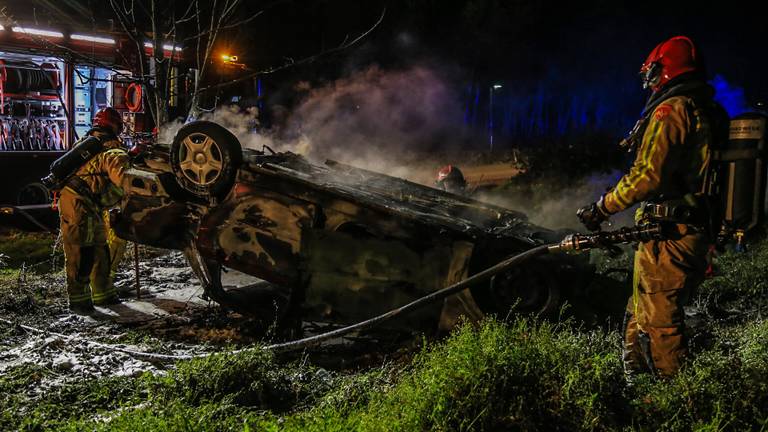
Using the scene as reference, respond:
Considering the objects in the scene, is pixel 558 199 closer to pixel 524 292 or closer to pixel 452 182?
pixel 452 182

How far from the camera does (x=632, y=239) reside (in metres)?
3.17

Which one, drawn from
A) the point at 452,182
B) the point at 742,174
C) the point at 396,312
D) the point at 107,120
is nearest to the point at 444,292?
the point at 396,312

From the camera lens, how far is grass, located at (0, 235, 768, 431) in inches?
101

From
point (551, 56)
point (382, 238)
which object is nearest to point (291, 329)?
point (382, 238)

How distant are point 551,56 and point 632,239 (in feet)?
→ 61.6

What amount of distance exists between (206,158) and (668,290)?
3.35 meters

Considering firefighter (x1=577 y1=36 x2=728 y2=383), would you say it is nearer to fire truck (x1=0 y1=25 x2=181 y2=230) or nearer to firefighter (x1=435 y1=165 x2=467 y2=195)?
firefighter (x1=435 y1=165 x2=467 y2=195)

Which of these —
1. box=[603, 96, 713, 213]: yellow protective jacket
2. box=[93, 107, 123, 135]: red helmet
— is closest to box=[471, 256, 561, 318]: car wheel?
box=[603, 96, 713, 213]: yellow protective jacket

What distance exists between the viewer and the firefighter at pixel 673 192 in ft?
10.1

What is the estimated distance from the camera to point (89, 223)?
5.46 metres

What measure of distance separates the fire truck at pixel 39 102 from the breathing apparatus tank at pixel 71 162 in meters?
4.26

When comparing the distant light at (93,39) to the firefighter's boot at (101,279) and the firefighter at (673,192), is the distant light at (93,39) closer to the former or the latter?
the firefighter's boot at (101,279)

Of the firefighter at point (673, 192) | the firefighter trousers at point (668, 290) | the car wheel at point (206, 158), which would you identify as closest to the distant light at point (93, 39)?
the car wheel at point (206, 158)

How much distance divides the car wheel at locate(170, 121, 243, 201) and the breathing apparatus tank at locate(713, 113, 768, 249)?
3.27m
